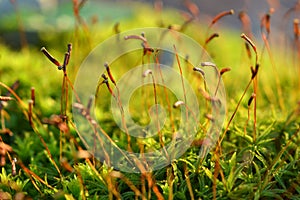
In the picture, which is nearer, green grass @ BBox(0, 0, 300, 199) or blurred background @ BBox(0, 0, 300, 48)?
green grass @ BBox(0, 0, 300, 199)

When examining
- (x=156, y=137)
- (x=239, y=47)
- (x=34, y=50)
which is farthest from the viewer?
(x=239, y=47)

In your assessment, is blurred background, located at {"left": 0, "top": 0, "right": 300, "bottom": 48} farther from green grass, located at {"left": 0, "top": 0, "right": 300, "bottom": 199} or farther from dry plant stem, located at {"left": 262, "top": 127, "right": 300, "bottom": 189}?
dry plant stem, located at {"left": 262, "top": 127, "right": 300, "bottom": 189}

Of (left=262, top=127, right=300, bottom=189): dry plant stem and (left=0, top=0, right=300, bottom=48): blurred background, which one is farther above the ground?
(left=0, top=0, right=300, bottom=48): blurred background

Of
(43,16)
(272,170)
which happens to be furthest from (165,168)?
(43,16)

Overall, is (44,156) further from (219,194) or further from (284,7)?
(284,7)

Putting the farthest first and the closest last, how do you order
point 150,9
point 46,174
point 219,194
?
point 150,9 → point 46,174 → point 219,194

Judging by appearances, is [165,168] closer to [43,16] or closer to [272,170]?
[272,170]

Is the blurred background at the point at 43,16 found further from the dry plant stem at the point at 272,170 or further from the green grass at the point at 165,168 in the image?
the dry plant stem at the point at 272,170

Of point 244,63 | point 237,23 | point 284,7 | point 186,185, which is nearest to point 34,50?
point 244,63

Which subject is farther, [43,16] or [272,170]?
[43,16]

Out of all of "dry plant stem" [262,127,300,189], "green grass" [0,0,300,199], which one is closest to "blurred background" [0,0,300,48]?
"green grass" [0,0,300,199]

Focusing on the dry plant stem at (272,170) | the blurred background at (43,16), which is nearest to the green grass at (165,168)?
the dry plant stem at (272,170)
